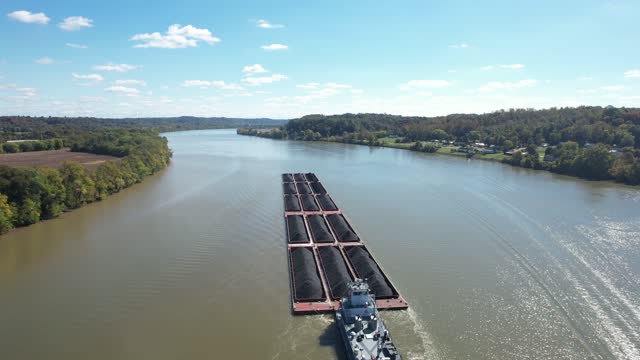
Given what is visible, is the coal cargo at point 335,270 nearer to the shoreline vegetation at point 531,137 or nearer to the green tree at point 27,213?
the green tree at point 27,213

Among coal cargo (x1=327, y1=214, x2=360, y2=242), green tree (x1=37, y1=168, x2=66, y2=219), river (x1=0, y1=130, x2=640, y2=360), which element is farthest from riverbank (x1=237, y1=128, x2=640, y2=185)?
green tree (x1=37, y1=168, x2=66, y2=219)

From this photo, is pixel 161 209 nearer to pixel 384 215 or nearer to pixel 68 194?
pixel 68 194

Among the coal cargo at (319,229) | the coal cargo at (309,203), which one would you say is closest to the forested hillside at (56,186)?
the coal cargo at (309,203)

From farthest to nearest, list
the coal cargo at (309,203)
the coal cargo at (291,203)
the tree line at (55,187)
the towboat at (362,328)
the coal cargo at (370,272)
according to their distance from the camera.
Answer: the coal cargo at (309,203), the coal cargo at (291,203), the tree line at (55,187), the coal cargo at (370,272), the towboat at (362,328)

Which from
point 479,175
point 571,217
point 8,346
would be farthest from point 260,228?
point 479,175

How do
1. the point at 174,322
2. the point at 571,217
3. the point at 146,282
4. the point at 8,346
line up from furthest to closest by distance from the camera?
1. the point at 571,217
2. the point at 146,282
3. the point at 174,322
4. the point at 8,346

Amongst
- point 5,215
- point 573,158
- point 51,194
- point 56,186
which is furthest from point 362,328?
point 573,158
